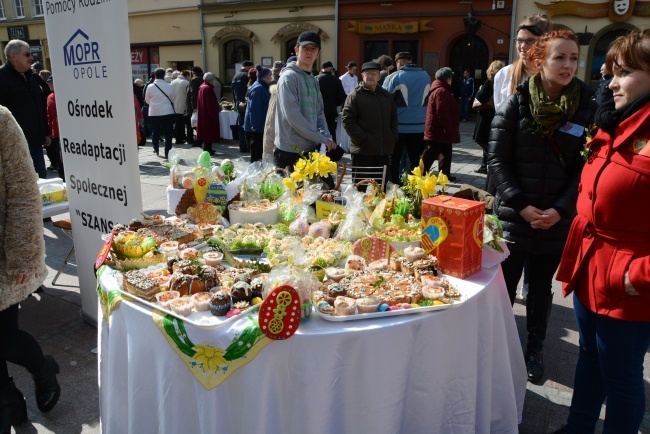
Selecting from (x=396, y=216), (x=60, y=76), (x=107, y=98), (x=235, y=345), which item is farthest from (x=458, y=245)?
(x=60, y=76)

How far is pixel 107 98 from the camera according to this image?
9.73 ft

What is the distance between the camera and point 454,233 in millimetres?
2043

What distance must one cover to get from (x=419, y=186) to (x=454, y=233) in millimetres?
594

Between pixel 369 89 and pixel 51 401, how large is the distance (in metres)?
4.05

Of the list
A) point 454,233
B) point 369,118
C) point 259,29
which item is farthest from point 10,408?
point 259,29

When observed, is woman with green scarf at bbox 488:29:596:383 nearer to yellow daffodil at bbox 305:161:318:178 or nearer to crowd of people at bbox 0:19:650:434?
crowd of people at bbox 0:19:650:434

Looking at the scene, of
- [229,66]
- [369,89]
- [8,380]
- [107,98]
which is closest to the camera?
[8,380]

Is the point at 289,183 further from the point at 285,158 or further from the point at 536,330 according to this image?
the point at 536,330

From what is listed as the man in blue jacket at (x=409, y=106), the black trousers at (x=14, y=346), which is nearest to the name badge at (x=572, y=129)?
the black trousers at (x=14, y=346)

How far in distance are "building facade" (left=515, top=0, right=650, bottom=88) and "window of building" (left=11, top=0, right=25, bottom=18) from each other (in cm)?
2368

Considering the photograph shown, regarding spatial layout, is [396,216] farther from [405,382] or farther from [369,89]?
[369,89]

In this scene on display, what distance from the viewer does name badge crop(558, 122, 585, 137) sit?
8.25ft

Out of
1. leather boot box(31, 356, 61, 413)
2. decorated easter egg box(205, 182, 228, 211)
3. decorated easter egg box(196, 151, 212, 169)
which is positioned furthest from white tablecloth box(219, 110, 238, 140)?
leather boot box(31, 356, 61, 413)

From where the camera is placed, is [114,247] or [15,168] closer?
[15,168]
